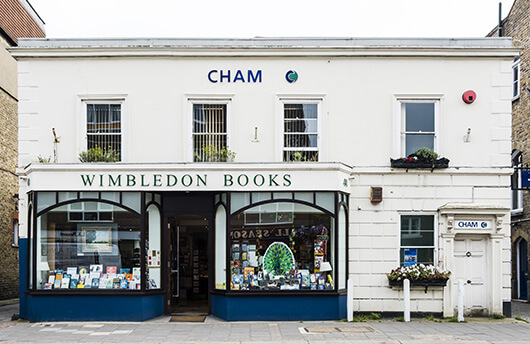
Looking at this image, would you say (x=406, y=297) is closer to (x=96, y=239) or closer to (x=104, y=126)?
(x=96, y=239)

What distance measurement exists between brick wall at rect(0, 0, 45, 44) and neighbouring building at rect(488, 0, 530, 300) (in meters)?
17.4

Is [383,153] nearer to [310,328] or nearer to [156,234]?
[310,328]

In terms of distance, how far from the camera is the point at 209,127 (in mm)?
→ 14648

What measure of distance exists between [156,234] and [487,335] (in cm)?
781

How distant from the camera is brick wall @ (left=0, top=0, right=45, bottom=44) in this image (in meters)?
20.3

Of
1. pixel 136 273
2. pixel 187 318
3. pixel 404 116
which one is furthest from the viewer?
pixel 404 116

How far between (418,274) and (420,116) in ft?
12.9

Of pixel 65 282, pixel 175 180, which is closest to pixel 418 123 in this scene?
pixel 175 180

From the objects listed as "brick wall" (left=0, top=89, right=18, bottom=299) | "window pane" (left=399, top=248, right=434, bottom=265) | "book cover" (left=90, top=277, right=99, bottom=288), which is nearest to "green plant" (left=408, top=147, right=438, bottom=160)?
"window pane" (left=399, top=248, right=434, bottom=265)

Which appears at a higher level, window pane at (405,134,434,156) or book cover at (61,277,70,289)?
window pane at (405,134,434,156)

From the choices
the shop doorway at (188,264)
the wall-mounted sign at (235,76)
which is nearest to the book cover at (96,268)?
the shop doorway at (188,264)

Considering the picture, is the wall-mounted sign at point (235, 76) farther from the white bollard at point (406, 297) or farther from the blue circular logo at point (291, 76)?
the white bollard at point (406, 297)

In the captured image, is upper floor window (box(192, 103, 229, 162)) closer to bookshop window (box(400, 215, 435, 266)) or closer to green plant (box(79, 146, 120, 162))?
green plant (box(79, 146, 120, 162))

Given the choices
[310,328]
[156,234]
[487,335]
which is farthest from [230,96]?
[487,335]
